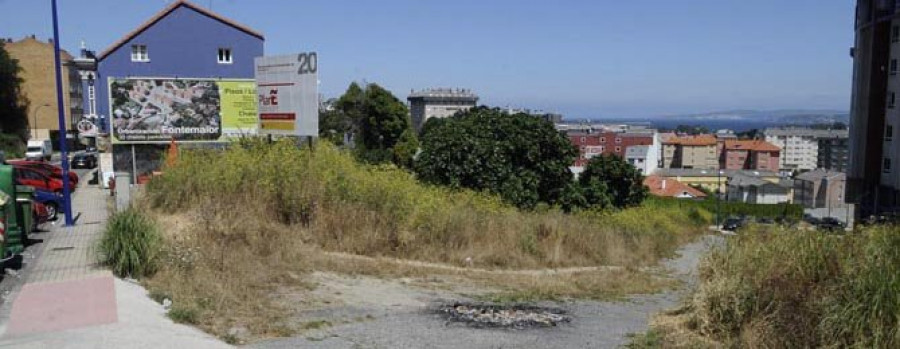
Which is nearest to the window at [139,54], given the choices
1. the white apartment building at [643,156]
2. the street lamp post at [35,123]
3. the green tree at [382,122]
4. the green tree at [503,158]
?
the green tree at [503,158]

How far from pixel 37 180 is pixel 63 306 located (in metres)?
14.9

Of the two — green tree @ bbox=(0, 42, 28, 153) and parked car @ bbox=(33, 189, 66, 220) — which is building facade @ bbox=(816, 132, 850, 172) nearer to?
green tree @ bbox=(0, 42, 28, 153)

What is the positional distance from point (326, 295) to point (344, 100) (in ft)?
168

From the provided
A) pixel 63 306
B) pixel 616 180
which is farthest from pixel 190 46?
pixel 63 306

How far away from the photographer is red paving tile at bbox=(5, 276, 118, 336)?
8188 mm

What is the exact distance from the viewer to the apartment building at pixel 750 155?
146 m

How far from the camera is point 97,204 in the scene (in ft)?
72.8

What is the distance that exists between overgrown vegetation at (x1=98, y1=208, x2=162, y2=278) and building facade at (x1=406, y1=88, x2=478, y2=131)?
15033 centimetres

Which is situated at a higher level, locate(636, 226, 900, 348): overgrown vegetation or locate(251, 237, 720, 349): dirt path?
locate(636, 226, 900, 348): overgrown vegetation

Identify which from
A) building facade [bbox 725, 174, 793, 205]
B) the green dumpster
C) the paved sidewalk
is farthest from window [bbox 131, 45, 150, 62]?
building facade [bbox 725, 174, 793, 205]

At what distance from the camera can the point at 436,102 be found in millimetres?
166375

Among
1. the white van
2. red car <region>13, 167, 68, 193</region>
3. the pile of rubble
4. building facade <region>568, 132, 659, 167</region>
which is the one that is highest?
red car <region>13, 167, 68, 193</region>

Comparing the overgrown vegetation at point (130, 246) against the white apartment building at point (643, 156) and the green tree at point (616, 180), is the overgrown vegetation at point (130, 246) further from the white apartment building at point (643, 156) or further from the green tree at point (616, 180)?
the white apartment building at point (643, 156)

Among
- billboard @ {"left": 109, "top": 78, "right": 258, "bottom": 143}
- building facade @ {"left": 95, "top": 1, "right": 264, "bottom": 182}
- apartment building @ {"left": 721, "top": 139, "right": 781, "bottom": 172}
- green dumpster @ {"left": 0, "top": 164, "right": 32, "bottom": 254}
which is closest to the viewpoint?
green dumpster @ {"left": 0, "top": 164, "right": 32, "bottom": 254}
